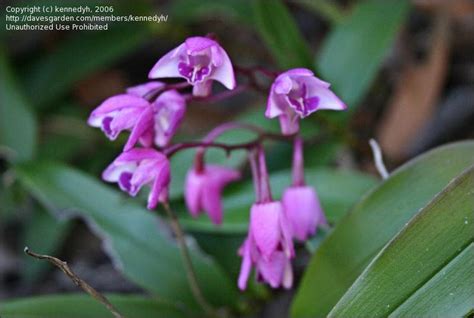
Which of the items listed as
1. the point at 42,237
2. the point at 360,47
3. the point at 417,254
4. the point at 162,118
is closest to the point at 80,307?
the point at 162,118

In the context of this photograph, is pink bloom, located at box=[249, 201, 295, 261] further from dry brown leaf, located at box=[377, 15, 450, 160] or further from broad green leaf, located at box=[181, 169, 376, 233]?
dry brown leaf, located at box=[377, 15, 450, 160]

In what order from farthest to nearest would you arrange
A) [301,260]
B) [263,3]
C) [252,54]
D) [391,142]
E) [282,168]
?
1. [252,54]
2. [391,142]
3. [301,260]
4. [282,168]
5. [263,3]

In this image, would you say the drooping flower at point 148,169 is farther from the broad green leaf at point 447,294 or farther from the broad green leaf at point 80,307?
the broad green leaf at point 447,294

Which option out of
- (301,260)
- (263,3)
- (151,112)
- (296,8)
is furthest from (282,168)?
(296,8)

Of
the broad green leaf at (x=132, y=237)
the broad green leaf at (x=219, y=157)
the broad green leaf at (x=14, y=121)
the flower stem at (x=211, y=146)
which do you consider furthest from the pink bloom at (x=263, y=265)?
the broad green leaf at (x=14, y=121)

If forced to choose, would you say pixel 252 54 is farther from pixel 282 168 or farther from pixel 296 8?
pixel 282 168

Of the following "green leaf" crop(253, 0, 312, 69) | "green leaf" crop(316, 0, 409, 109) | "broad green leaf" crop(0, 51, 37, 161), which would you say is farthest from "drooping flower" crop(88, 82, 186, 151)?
"broad green leaf" crop(0, 51, 37, 161)
